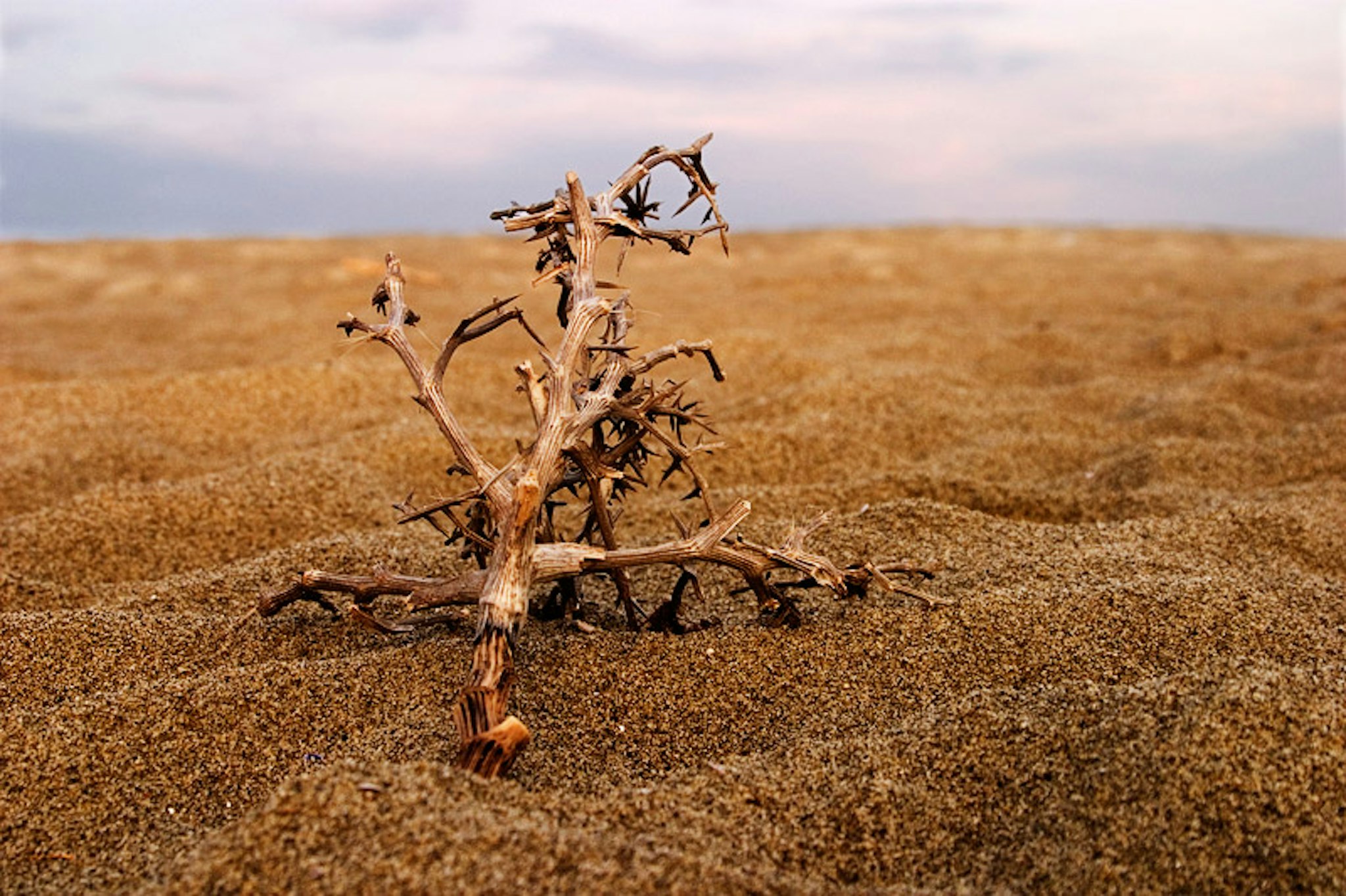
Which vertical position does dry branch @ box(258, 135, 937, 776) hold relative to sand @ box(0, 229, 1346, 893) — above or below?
above

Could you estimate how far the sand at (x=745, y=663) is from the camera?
5.08ft

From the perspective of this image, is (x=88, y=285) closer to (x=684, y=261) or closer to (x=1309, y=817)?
(x=684, y=261)

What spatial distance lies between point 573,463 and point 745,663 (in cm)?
60

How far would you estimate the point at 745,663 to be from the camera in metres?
2.25

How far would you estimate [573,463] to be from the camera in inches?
97.2

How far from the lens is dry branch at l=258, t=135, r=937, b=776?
208 centimetres

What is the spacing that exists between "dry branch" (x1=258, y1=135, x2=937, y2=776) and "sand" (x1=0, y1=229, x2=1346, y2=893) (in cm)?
15

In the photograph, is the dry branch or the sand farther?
the dry branch

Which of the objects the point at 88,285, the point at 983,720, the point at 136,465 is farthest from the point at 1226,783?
the point at 88,285

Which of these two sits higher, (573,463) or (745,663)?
(573,463)

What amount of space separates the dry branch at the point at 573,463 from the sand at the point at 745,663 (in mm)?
147

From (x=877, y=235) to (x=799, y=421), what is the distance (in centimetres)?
1531

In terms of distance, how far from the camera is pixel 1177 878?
1.50 m

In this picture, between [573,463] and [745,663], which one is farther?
[573,463]
